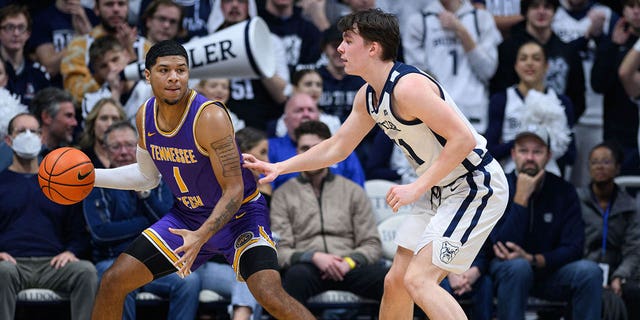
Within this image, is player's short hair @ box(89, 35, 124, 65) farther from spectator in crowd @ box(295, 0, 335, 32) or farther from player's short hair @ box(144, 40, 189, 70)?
player's short hair @ box(144, 40, 189, 70)

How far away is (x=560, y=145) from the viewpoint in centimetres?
884

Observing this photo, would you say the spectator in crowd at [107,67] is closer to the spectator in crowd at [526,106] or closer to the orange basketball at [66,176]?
the orange basketball at [66,176]

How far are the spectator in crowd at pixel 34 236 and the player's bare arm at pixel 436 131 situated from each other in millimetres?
3138

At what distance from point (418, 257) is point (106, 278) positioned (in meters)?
1.79

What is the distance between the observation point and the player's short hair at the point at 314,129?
801 cm

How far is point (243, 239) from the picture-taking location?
237 inches

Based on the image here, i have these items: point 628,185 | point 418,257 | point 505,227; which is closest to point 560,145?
point 628,185

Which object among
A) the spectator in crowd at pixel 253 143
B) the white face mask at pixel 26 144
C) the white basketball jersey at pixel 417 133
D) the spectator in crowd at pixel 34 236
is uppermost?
the white basketball jersey at pixel 417 133

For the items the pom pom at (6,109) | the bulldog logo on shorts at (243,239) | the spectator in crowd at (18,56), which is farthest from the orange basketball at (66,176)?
the spectator in crowd at (18,56)

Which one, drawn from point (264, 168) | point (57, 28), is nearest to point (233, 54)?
point (57, 28)

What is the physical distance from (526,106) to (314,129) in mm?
2017

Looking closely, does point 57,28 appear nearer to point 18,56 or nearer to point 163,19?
point 18,56

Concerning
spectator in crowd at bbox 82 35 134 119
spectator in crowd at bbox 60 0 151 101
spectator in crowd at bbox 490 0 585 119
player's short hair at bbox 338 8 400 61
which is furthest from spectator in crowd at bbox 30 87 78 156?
spectator in crowd at bbox 490 0 585 119

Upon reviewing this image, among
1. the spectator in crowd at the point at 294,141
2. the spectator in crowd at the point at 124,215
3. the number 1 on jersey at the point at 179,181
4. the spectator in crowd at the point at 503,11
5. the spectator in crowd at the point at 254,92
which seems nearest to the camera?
the number 1 on jersey at the point at 179,181
